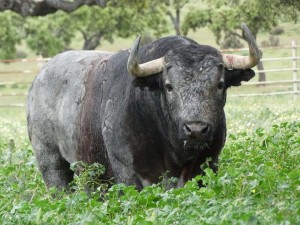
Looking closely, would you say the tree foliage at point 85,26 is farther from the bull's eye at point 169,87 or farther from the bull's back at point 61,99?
the bull's eye at point 169,87

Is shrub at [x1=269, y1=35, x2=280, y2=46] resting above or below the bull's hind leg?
below

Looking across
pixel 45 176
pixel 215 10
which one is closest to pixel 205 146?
pixel 45 176

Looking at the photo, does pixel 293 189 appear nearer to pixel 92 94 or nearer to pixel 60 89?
pixel 92 94

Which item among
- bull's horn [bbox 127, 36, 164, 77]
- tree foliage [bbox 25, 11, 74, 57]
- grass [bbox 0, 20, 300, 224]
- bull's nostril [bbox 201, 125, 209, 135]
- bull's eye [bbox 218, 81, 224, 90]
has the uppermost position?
bull's horn [bbox 127, 36, 164, 77]

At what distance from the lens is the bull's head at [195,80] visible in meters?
8.60

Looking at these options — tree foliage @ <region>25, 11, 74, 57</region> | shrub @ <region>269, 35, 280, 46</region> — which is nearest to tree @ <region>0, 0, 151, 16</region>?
shrub @ <region>269, 35, 280, 46</region>

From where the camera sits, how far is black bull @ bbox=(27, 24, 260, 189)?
884 centimetres

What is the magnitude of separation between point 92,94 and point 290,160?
85.6 inches

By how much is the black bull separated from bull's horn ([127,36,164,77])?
48mm

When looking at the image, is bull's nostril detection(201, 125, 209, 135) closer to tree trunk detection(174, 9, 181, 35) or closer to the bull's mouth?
the bull's mouth

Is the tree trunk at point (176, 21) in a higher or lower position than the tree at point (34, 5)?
lower

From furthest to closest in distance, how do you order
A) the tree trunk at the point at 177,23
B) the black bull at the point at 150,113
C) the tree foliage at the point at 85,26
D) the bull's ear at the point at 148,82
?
1. the tree foliage at the point at 85,26
2. the tree trunk at the point at 177,23
3. the bull's ear at the point at 148,82
4. the black bull at the point at 150,113

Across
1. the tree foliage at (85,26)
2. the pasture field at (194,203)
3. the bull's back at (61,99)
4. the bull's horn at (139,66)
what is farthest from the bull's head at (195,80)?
the tree foliage at (85,26)

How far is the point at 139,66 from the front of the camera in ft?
30.4
